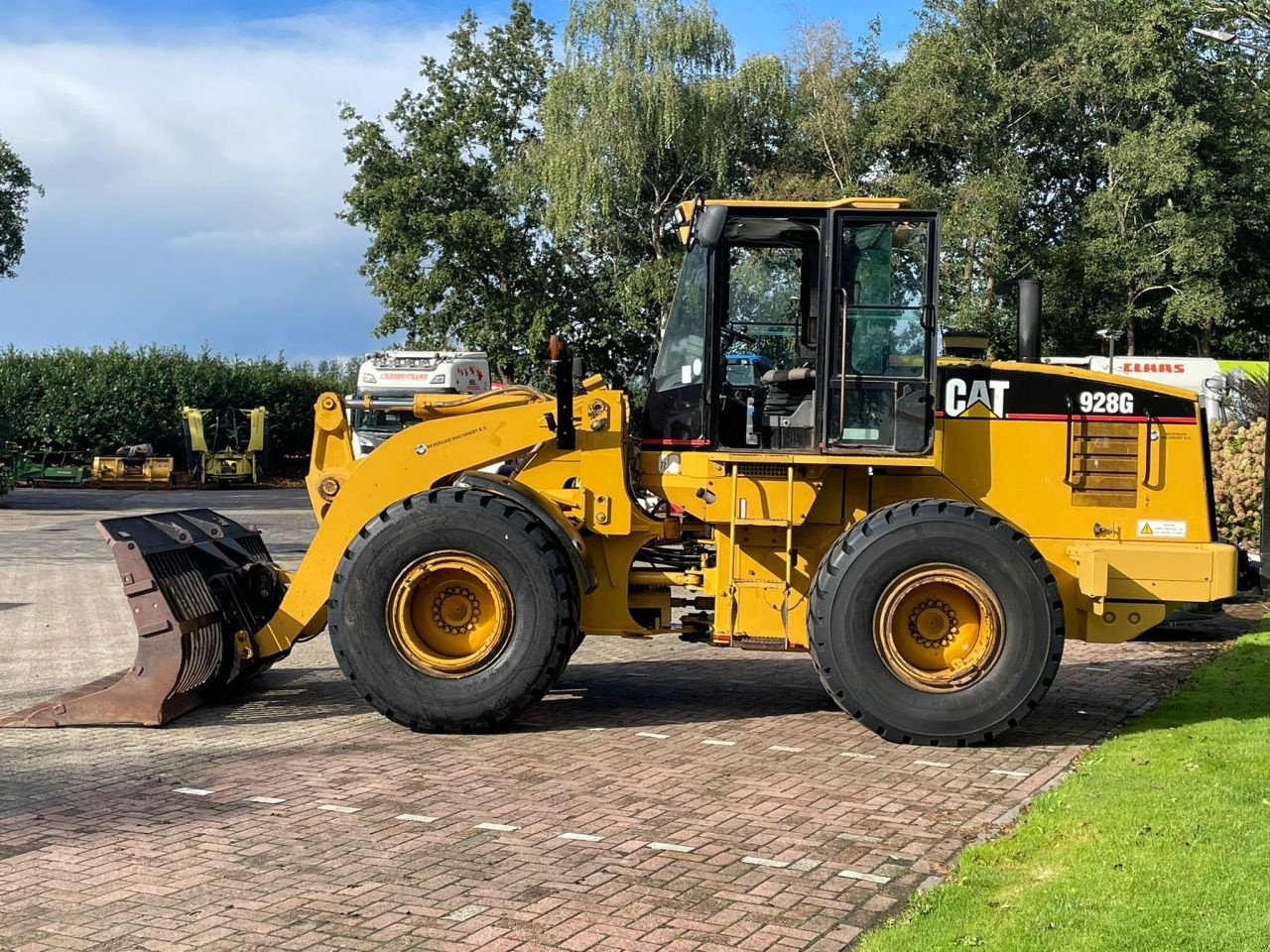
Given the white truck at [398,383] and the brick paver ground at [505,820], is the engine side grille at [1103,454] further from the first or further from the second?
the white truck at [398,383]

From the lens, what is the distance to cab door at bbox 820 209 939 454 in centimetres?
835

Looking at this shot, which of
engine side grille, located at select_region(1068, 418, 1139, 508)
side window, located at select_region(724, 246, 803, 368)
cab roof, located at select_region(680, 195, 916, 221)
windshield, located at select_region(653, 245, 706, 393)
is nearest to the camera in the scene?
cab roof, located at select_region(680, 195, 916, 221)

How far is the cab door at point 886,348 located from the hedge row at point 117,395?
126 ft

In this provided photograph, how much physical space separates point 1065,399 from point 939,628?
1687mm

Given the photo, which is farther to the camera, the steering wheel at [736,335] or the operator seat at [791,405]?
the steering wheel at [736,335]

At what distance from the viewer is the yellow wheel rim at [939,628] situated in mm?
8047

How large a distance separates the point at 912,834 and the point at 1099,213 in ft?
113

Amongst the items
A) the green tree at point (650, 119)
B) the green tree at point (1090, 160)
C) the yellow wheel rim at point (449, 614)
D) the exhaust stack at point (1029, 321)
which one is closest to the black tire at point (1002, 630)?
the exhaust stack at point (1029, 321)

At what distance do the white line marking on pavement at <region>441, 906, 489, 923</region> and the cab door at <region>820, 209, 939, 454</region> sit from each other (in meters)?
4.03

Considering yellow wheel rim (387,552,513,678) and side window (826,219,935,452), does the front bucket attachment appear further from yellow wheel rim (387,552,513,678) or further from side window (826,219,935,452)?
side window (826,219,935,452)

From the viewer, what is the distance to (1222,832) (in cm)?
600

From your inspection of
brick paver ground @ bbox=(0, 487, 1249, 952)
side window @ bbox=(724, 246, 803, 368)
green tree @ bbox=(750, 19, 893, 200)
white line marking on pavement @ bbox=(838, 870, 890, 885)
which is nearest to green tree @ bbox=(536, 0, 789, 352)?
green tree @ bbox=(750, 19, 893, 200)

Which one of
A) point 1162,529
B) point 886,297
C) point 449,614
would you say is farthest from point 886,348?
point 449,614

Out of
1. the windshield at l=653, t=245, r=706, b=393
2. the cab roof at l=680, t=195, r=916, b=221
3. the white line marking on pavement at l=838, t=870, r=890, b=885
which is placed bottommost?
the white line marking on pavement at l=838, t=870, r=890, b=885
